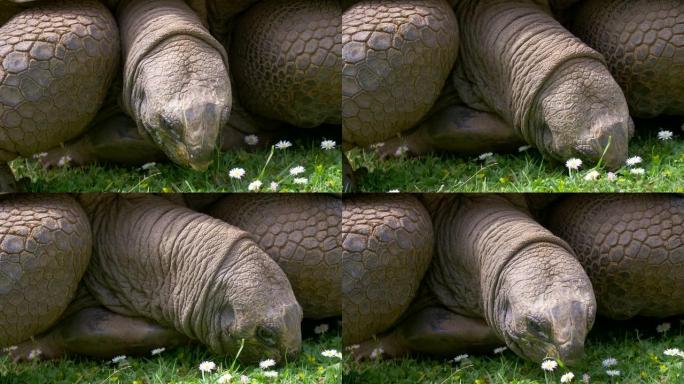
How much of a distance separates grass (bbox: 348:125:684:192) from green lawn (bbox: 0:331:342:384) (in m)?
0.39

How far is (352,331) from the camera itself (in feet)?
7.69

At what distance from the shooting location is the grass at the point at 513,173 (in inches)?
86.3

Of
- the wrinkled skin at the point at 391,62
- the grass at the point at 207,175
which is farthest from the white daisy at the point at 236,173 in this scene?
the wrinkled skin at the point at 391,62

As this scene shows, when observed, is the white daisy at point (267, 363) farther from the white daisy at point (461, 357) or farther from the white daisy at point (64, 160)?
the white daisy at point (64, 160)

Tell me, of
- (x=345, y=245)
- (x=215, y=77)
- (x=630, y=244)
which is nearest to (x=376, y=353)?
(x=345, y=245)

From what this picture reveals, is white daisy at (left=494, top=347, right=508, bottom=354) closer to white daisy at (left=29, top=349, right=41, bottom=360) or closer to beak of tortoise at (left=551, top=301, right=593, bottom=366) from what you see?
beak of tortoise at (left=551, top=301, right=593, bottom=366)

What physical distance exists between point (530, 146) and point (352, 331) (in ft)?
1.80

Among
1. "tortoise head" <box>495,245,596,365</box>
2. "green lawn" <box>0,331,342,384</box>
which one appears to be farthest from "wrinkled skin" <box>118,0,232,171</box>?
"tortoise head" <box>495,245,596,365</box>

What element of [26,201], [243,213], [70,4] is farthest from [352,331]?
[70,4]

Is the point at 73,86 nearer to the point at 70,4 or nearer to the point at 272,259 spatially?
the point at 70,4

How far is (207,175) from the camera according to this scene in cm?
219

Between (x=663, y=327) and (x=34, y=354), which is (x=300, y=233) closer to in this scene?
(x=34, y=354)

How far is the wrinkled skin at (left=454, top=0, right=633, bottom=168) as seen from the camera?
2.14 meters

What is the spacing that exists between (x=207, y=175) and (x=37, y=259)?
38cm
